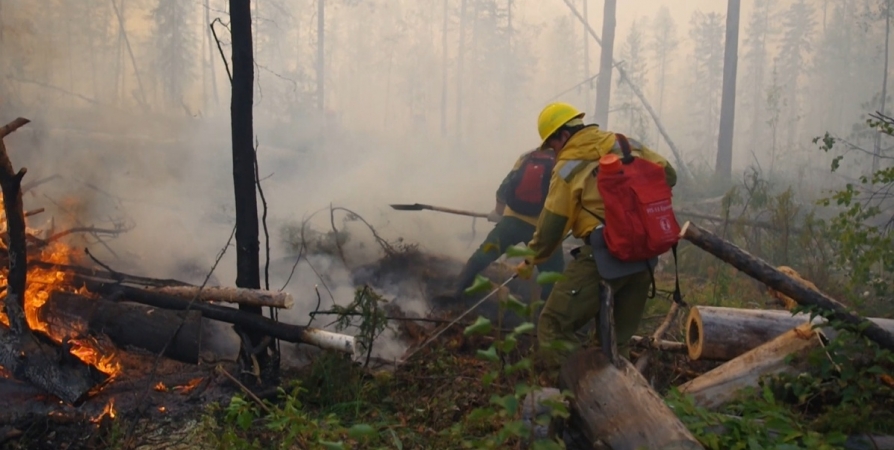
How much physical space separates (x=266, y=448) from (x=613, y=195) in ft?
8.51

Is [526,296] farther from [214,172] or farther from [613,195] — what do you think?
[214,172]

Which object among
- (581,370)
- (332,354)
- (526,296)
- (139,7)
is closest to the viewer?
(581,370)

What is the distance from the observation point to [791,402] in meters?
4.29

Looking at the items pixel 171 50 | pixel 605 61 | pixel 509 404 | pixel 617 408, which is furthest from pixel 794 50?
pixel 509 404

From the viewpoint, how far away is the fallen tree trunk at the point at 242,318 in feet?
16.5

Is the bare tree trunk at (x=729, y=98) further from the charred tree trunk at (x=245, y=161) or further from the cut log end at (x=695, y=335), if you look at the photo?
the charred tree trunk at (x=245, y=161)

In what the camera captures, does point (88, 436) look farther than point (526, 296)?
No

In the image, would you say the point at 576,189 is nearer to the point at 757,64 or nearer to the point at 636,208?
the point at 636,208

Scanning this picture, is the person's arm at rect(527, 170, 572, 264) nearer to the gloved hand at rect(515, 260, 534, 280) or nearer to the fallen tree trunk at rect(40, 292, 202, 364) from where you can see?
the gloved hand at rect(515, 260, 534, 280)

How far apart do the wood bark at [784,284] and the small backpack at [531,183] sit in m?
2.15

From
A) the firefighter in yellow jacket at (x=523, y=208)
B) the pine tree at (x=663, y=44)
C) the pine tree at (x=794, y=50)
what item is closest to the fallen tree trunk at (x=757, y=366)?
the firefighter in yellow jacket at (x=523, y=208)

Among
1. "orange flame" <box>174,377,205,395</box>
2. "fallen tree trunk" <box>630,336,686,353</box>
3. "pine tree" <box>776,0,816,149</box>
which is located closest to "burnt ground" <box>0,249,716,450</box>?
"orange flame" <box>174,377,205,395</box>

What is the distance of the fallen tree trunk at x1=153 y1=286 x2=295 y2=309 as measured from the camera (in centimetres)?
514

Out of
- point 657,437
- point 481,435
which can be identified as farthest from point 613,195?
point 481,435
